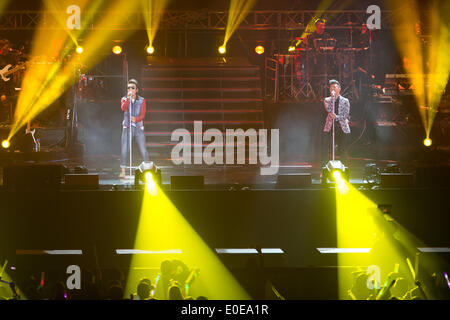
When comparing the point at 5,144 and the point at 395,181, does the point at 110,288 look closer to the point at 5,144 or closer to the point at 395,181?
the point at 395,181

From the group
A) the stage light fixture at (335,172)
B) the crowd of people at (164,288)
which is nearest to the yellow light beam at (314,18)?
the stage light fixture at (335,172)

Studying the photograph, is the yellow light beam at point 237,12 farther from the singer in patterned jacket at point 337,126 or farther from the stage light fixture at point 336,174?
the stage light fixture at point 336,174

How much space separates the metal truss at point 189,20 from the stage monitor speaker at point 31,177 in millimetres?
7224

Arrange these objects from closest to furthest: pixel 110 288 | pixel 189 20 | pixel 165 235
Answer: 1. pixel 110 288
2. pixel 165 235
3. pixel 189 20

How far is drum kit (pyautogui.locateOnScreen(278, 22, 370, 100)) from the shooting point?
12.9 metres

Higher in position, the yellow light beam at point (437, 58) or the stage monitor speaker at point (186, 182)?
the yellow light beam at point (437, 58)

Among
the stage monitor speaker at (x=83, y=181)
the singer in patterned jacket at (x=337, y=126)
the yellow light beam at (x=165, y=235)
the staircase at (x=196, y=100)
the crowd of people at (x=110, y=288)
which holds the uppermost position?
the staircase at (x=196, y=100)

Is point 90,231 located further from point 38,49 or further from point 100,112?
point 38,49

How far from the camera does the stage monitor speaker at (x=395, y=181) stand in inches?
234

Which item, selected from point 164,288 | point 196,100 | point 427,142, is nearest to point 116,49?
point 196,100

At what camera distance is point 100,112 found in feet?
40.8

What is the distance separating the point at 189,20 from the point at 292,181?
7.83 m

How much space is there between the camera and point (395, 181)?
596 cm
